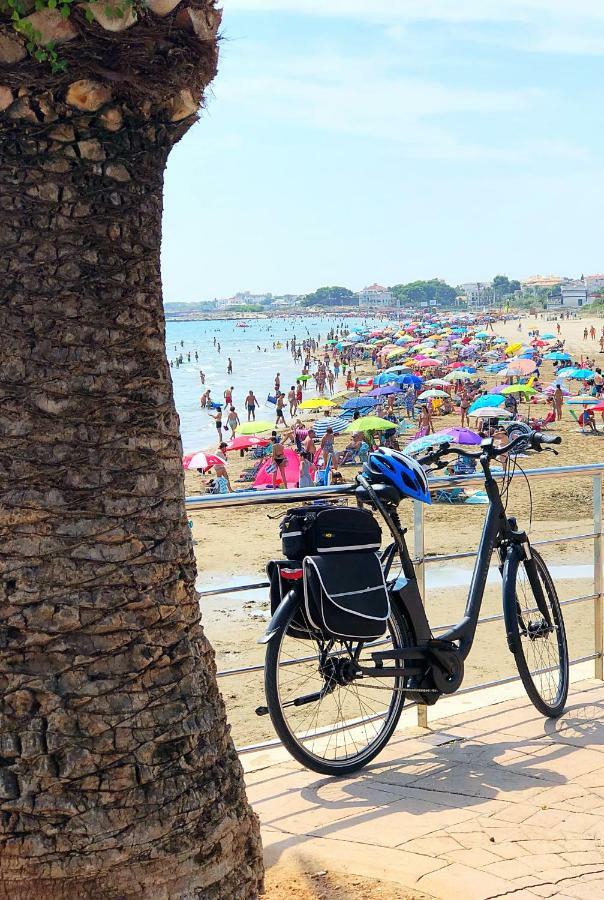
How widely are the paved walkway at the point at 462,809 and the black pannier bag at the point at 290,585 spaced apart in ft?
1.91

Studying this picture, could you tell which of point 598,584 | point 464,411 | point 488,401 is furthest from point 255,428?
point 598,584

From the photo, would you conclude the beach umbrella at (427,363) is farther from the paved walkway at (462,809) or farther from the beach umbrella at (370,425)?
the paved walkway at (462,809)

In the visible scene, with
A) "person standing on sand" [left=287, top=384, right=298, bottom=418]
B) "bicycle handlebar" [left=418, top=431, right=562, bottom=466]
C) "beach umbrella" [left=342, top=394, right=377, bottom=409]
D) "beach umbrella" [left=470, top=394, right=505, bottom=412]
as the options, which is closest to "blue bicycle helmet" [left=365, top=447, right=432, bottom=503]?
"bicycle handlebar" [left=418, top=431, right=562, bottom=466]

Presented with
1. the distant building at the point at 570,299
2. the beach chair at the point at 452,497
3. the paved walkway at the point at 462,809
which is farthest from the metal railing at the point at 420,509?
the distant building at the point at 570,299

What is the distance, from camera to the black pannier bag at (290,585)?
3484 millimetres

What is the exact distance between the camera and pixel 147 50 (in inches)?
84.0

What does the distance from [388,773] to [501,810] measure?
1.73 ft

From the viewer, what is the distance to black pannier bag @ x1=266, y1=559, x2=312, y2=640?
11.4 ft

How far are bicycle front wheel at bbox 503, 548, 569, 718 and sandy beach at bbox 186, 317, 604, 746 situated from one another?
3.37ft

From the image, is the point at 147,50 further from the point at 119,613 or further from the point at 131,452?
the point at 119,613

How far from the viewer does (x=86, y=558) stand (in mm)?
2078

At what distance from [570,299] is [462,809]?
185 m

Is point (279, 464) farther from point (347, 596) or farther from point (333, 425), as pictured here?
point (347, 596)

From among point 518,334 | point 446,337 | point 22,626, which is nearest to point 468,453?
point 22,626
